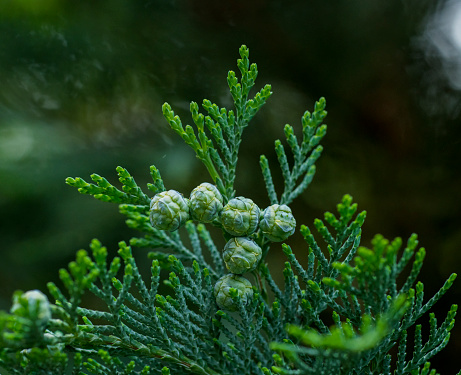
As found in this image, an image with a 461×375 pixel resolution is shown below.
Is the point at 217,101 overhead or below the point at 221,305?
overhead

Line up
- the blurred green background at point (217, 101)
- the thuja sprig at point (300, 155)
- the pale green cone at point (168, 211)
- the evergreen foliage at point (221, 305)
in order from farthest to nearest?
the blurred green background at point (217, 101)
the thuja sprig at point (300, 155)
the pale green cone at point (168, 211)
the evergreen foliage at point (221, 305)

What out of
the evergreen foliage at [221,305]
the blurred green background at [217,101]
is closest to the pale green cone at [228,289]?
the evergreen foliage at [221,305]

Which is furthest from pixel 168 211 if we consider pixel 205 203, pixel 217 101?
pixel 217 101

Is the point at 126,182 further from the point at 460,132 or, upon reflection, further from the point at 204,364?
the point at 460,132

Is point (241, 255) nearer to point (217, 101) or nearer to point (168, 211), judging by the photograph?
point (168, 211)

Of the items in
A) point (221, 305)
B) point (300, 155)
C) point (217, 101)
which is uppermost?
point (217, 101)

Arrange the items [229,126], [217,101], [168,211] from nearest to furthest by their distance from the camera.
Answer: [168,211]
[229,126]
[217,101]

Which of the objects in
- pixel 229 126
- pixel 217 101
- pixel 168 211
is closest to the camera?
pixel 168 211

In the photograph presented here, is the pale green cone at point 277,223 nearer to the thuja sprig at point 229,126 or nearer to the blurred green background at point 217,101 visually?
the thuja sprig at point 229,126

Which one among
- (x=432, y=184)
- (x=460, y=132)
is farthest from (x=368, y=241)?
(x=460, y=132)
